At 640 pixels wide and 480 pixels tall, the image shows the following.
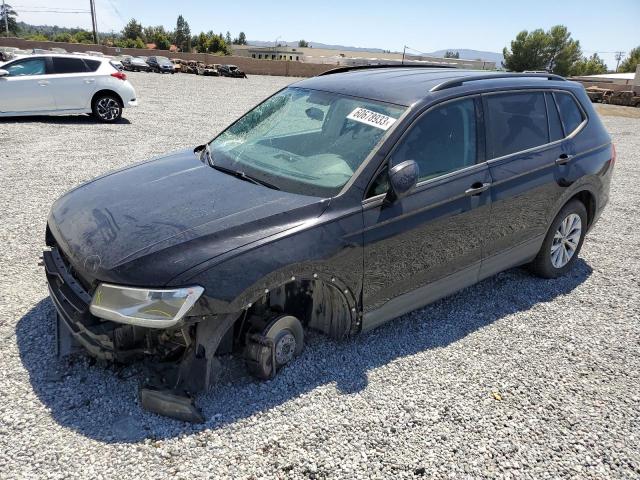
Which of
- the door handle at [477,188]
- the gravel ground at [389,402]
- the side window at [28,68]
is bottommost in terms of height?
the gravel ground at [389,402]

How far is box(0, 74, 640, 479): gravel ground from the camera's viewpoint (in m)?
2.68

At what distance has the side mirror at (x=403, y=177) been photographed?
3219mm

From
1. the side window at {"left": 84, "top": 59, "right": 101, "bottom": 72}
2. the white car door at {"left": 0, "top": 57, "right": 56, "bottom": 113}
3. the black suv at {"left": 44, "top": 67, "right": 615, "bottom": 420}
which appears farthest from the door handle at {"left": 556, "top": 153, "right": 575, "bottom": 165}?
the white car door at {"left": 0, "top": 57, "right": 56, "bottom": 113}

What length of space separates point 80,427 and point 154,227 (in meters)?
1.13

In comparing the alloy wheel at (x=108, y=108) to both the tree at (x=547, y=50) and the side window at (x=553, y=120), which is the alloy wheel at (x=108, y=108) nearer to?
the side window at (x=553, y=120)

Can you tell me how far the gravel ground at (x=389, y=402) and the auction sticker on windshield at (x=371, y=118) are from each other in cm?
151

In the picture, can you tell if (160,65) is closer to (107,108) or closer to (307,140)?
(107,108)

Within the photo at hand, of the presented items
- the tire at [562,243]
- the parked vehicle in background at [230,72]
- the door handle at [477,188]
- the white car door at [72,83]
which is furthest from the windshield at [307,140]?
the parked vehicle in background at [230,72]

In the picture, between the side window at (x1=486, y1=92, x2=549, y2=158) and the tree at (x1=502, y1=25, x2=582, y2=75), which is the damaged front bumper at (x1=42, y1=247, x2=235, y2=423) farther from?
the tree at (x1=502, y1=25, x2=582, y2=75)

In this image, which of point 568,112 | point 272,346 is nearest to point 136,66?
point 568,112

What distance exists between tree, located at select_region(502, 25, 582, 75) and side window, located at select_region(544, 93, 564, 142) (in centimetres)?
9068

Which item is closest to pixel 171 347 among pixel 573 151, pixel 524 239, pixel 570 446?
pixel 570 446

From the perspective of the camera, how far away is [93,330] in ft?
9.30

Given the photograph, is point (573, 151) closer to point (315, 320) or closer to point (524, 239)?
point (524, 239)
